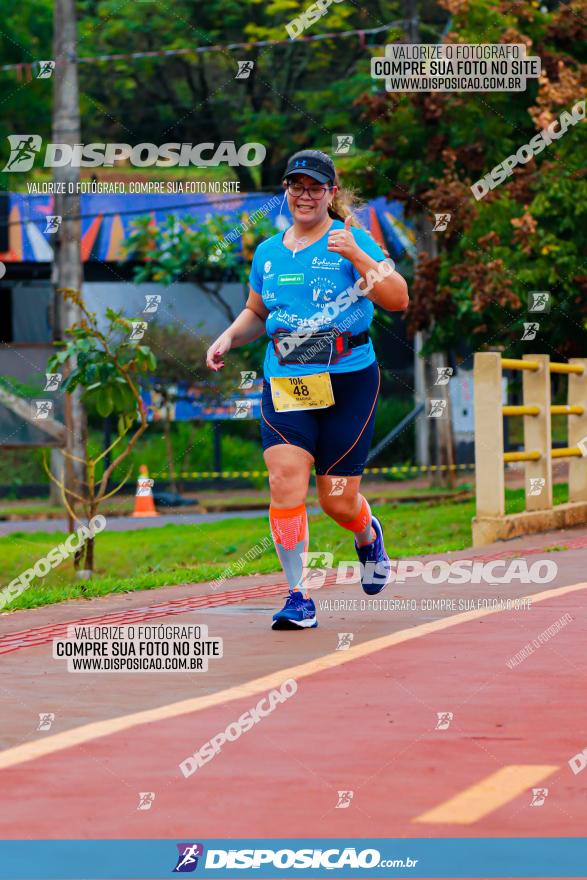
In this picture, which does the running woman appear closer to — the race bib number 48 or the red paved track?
the race bib number 48

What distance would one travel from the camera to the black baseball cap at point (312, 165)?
26.0ft

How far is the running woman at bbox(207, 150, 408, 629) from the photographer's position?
26.1 feet

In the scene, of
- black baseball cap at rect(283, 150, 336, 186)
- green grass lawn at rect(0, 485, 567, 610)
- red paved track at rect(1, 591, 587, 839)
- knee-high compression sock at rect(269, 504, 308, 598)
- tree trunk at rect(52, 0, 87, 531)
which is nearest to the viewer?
red paved track at rect(1, 591, 587, 839)

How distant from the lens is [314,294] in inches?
315

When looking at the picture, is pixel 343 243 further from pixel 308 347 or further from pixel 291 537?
pixel 291 537

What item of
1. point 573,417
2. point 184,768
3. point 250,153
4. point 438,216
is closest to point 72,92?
point 438,216

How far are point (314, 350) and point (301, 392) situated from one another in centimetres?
22

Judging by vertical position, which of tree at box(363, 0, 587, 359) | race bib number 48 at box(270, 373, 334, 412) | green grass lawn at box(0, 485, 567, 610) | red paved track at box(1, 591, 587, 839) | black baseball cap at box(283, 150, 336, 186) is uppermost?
tree at box(363, 0, 587, 359)

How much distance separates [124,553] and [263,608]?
28.7 feet

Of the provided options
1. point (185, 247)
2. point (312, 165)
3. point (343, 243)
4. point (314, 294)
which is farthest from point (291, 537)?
point (185, 247)

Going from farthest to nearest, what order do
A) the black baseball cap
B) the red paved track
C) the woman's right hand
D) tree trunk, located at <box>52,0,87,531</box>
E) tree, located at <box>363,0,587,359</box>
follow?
tree trunk, located at <box>52,0,87,531</box>
tree, located at <box>363,0,587,359</box>
the woman's right hand
the black baseball cap
the red paved track

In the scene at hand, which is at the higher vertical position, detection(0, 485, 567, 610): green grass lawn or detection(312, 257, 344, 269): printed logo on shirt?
detection(312, 257, 344, 269): printed logo on shirt

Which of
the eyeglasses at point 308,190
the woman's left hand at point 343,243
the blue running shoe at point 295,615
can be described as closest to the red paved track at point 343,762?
the blue running shoe at point 295,615

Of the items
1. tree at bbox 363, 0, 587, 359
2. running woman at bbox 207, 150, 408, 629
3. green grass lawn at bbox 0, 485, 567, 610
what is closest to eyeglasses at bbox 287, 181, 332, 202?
running woman at bbox 207, 150, 408, 629
